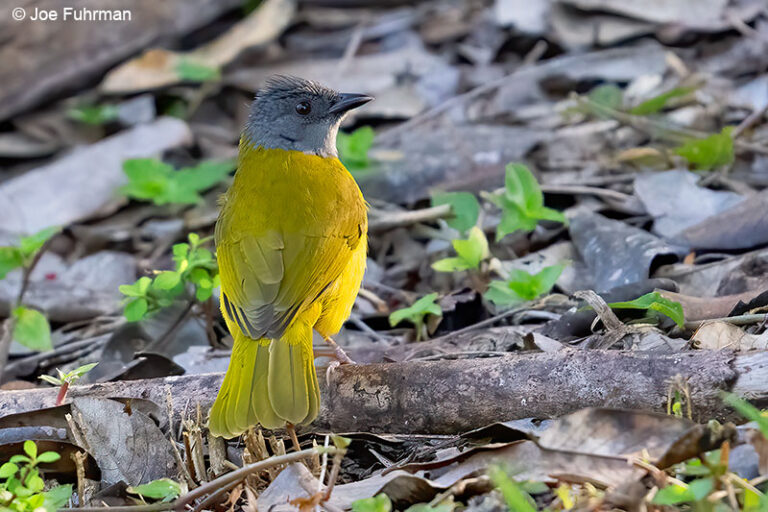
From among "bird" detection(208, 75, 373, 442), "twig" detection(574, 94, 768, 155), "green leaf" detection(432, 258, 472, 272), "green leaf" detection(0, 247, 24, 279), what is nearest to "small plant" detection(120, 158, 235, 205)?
"bird" detection(208, 75, 373, 442)

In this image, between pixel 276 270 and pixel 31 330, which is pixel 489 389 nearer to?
pixel 276 270

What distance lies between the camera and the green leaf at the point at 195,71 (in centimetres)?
727

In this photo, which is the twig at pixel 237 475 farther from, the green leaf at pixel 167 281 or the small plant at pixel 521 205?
the small plant at pixel 521 205

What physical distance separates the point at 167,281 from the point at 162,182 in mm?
1915

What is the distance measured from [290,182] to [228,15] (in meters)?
3.98

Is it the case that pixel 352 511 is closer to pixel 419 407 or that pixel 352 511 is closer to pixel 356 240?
pixel 419 407

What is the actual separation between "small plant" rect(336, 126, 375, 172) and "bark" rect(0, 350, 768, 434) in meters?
2.67

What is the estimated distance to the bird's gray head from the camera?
15.8 ft

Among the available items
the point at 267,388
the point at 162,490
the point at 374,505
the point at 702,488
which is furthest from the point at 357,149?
the point at 702,488

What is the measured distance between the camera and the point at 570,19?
7098 millimetres

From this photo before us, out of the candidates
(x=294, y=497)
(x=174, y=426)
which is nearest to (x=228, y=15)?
(x=174, y=426)

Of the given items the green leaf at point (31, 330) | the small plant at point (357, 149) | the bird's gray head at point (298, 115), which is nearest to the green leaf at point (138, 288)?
the green leaf at point (31, 330)

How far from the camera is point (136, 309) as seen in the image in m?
4.18

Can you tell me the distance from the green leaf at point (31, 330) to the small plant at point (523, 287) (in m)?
1.99
